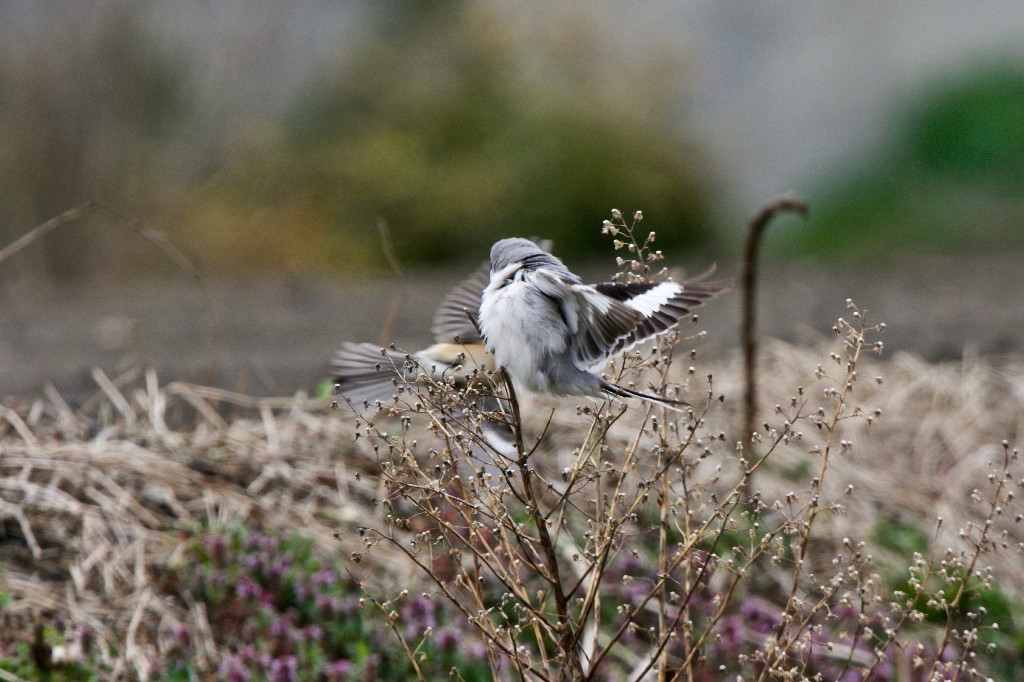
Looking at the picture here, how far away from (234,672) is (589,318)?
1530 millimetres

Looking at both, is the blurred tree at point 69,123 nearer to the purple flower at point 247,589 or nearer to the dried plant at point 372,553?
the dried plant at point 372,553

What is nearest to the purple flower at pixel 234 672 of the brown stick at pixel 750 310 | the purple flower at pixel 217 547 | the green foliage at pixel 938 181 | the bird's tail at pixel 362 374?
the purple flower at pixel 217 547

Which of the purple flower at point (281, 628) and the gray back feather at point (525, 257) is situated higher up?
the gray back feather at point (525, 257)

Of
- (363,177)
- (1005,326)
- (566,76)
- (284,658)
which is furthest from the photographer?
(566,76)

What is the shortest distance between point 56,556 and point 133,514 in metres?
0.25

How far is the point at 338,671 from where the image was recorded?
2.84 metres

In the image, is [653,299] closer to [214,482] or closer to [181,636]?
[181,636]

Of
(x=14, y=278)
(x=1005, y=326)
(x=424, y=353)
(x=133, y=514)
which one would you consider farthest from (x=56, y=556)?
(x=14, y=278)

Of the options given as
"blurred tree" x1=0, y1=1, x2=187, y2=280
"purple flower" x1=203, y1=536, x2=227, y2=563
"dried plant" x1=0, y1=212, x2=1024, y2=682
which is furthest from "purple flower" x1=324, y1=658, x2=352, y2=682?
"blurred tree" x1=0, y1=1, x2=187, y2=280

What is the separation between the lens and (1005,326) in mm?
5691

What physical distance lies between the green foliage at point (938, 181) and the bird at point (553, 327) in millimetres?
9027

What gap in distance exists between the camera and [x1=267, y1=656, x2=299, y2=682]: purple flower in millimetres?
2793

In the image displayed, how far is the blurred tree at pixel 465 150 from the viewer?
10.2 m

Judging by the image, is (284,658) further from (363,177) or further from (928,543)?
(363,177)
